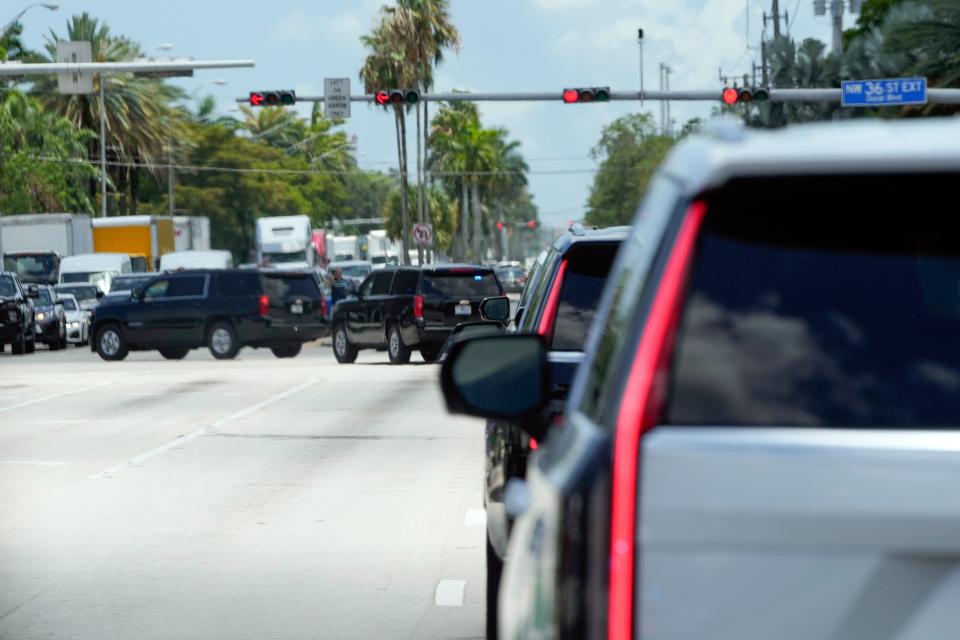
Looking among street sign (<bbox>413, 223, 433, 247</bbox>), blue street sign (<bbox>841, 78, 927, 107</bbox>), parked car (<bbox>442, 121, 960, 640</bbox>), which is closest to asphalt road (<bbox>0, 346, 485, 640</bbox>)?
parked car (<bbox>442, 121, 960, 640</bbox>)

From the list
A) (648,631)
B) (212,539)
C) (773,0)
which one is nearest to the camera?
(648,631)

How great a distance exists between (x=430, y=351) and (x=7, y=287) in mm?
12657

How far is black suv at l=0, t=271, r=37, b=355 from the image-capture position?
1642 inches

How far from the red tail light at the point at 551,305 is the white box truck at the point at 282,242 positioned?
6421cm

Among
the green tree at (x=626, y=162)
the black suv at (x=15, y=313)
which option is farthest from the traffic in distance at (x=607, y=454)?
the green tree at (x=626, y=162)

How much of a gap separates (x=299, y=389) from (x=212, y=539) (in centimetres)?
1476

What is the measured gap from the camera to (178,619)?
883cm

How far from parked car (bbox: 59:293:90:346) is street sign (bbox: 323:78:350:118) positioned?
8580mm

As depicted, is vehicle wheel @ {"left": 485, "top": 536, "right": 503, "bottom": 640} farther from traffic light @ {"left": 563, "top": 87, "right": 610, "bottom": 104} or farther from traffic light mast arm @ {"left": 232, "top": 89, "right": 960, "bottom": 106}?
traffic light @ {"left": 563, "top": 87, "right": 610, "bottom": 104}

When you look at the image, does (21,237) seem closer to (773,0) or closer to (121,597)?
(773,0)

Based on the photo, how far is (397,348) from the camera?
3366 cm

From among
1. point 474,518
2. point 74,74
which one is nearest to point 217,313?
point 74,74

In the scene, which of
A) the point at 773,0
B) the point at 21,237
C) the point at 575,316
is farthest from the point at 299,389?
the point at 773,0

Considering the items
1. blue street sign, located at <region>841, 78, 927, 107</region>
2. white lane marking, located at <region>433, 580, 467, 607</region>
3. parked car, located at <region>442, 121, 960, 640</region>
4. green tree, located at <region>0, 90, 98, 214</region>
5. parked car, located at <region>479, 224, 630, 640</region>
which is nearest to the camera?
parked car, located at <region>442, 121, 960, 640</region>
